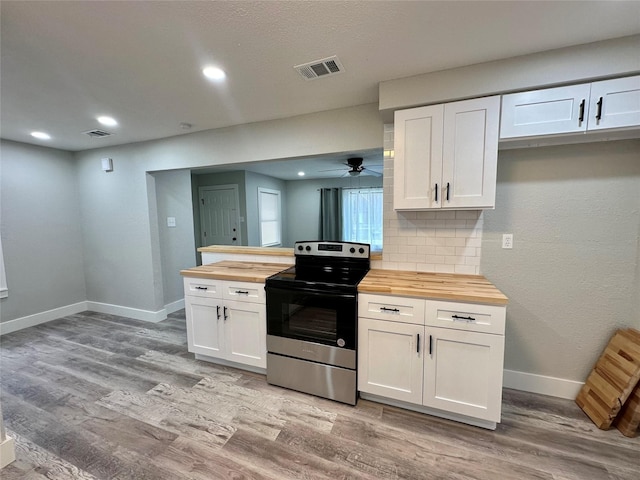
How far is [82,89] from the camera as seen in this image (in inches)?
83.7

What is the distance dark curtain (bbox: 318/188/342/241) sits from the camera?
6973mm

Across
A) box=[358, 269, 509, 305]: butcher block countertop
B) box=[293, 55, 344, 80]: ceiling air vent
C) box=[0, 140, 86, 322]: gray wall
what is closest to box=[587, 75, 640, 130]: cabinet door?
box=[358, 269, 509, 305]: butcher block countertop

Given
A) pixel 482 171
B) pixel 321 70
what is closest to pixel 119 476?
pixel 321 70

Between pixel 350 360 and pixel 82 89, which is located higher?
pixel 82 89

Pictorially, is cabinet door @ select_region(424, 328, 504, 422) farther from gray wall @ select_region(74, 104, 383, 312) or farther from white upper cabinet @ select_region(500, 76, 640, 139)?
gray wall @ select_region(74, 104, 383, 312)

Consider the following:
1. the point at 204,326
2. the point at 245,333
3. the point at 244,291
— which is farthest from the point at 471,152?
the point at 204,326

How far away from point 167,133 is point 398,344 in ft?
11.1

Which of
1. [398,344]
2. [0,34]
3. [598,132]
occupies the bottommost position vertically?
[398,344]

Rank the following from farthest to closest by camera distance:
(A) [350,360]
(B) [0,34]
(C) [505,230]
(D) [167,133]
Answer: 1. (D) [167,133]
2. (C) [505,230]
3. (A) [350,360]
4. (B) [0,34]

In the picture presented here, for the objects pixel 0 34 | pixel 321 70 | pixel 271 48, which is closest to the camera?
pixel 0 34

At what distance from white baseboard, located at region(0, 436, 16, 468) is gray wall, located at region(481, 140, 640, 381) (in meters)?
3.39

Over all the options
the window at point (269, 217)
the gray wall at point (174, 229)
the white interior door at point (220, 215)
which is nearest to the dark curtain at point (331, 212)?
the window at point (269, 217)

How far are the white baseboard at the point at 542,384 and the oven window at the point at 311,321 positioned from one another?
5.05ft

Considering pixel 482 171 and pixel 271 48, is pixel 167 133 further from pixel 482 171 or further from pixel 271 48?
pixel 482 171
